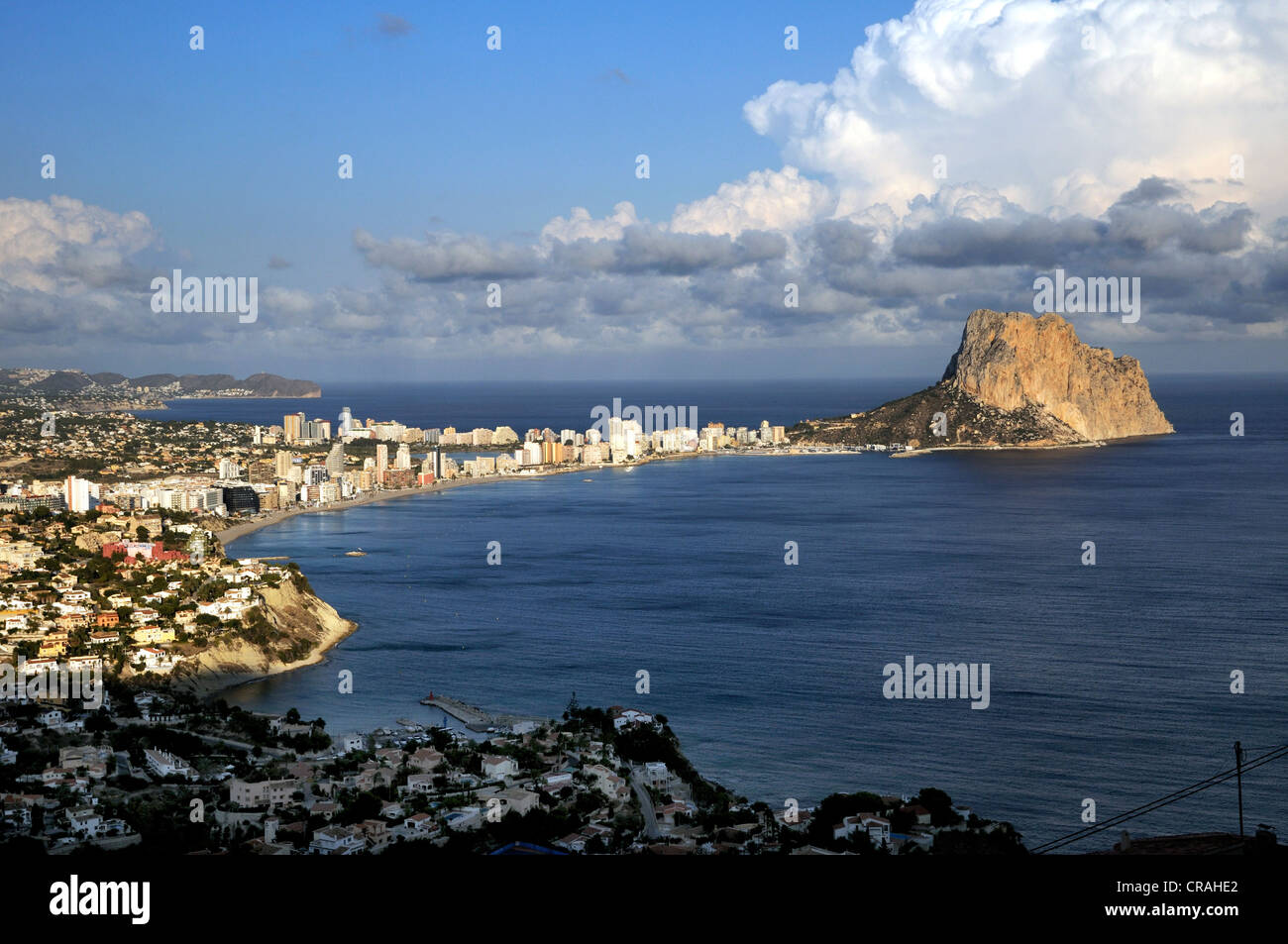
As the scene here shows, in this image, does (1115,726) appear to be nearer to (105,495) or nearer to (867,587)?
(867,587)

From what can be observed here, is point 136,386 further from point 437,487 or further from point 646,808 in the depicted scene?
point 646,808

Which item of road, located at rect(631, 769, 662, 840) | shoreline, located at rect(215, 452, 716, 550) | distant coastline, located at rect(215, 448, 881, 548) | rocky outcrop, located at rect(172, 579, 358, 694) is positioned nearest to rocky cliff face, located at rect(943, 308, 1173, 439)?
distant coastline, located at rect(215, 448, 881, 548)

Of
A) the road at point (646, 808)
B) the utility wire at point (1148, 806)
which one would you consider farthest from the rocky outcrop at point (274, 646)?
the utility wire at point (1148, 806)

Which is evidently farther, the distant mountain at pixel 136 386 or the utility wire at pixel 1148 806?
the distant mountain at pixel 136 386

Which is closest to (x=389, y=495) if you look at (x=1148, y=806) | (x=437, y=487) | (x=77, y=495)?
(x=437, y=487)

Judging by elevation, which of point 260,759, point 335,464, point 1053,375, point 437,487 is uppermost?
point 1053,375

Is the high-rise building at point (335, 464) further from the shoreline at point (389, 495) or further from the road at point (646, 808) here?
the road at point (646, 808)
